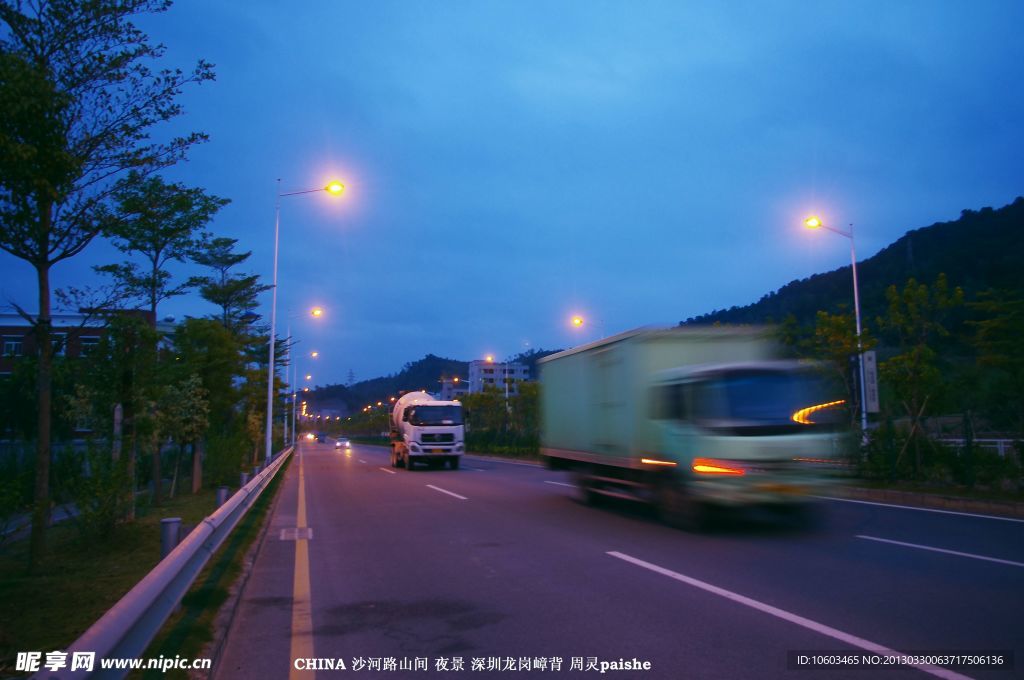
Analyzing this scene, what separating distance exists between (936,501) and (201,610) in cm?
1380

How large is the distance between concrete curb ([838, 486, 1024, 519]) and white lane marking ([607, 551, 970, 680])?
8.69 metres

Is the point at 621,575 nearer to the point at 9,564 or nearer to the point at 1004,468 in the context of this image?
the point at 9,564

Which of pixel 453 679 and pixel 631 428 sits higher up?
pixel 631 428

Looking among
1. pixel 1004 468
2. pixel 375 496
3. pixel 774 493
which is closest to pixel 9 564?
pixel 375 496

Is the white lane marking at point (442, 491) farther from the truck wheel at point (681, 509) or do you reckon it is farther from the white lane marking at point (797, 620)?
the white lane marking at point (797, 620)

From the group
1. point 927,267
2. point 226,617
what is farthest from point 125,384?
point 927,267

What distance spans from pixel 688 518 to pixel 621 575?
3035mm

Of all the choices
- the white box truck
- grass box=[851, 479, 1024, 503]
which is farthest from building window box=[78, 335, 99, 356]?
grass box=[851, 479, 1024, 503]

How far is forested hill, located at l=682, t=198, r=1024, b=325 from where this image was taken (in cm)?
4544

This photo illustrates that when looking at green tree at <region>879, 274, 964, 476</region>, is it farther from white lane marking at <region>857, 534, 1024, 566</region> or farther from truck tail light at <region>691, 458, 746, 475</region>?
truck tail light at <region>691, 458, 746, 475</region>

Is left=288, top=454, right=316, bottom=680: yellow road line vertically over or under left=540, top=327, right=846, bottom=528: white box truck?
under

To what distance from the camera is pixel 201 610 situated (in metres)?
6.13

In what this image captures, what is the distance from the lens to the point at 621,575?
759cm

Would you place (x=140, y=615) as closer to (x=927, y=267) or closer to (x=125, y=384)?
(x=125, y=384)
